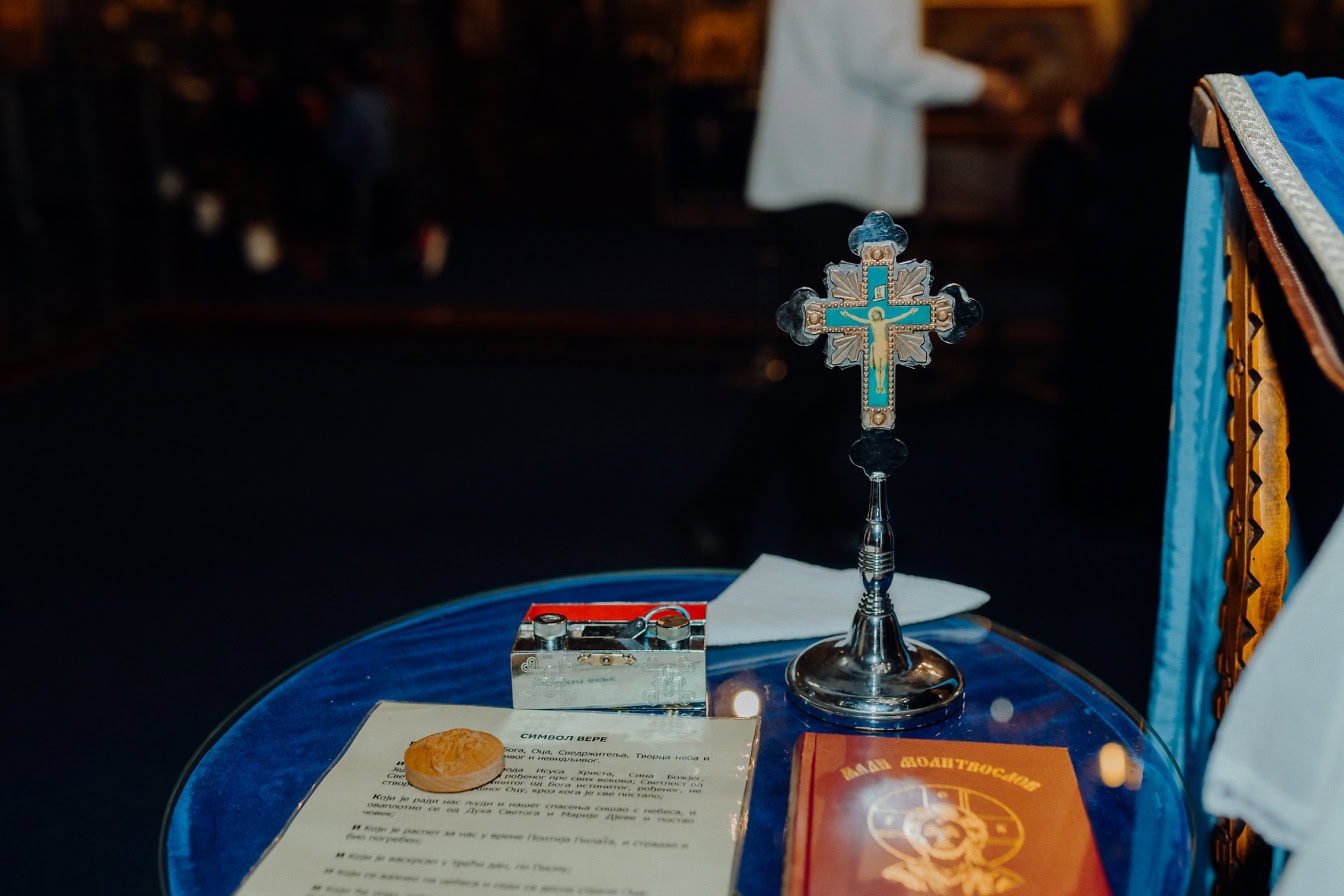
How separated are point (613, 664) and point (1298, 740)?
50cm

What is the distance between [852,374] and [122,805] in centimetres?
150

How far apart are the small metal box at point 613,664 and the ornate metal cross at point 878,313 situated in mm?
233

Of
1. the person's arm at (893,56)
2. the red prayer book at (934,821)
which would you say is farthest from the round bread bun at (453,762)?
the person's arm at (893,56)

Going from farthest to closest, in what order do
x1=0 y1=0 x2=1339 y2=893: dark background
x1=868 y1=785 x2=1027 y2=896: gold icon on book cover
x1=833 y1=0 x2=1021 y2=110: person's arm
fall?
x1=0 y1=0 x2=1339 y2=893: dark background
x1=833 y1=0 x2=1021 y2=110: person's arm
x1=868 y1=785 x2=1027 y2=896: gold icon on book cover

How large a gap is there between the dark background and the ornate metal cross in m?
0.94

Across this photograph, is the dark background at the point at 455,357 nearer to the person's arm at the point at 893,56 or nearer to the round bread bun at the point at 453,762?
the person's arm at the point at 893,56

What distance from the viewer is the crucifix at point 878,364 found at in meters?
0.99

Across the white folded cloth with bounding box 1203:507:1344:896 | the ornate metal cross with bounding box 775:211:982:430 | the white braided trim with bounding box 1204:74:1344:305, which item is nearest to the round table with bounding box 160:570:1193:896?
the white folded cloth with bounding box 1203:507:1344:896

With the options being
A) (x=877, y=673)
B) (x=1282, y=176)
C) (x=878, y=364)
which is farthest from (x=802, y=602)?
(x=1282, y=176)

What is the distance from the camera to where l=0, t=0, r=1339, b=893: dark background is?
7.80ft

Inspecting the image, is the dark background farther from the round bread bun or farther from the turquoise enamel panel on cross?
the turquoise enamel panel on cross

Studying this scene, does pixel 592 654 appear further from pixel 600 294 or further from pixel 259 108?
pixel 259 108

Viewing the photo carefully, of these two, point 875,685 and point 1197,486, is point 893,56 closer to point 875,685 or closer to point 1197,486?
point 1197,486

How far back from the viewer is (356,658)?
117 cm
